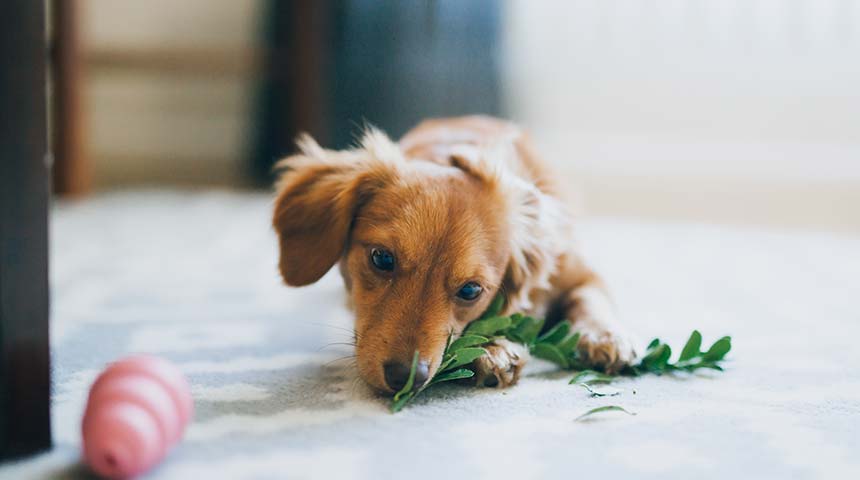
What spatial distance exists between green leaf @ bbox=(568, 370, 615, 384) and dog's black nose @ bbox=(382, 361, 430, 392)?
0.29m

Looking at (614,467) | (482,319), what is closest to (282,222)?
(482,319)

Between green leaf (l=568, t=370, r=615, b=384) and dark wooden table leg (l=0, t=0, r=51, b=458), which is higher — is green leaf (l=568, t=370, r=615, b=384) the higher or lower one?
the lower one

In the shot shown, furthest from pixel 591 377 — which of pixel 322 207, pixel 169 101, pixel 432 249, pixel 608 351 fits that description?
pixel 169 101

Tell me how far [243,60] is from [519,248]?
2760mm

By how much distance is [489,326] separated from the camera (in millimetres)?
1454

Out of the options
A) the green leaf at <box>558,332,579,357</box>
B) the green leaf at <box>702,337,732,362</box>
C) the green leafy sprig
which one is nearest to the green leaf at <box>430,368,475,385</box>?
the green leafy sprig

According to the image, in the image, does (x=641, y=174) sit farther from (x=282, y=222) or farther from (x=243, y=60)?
(x=282, y=222)

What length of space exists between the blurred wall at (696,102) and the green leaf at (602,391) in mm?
2501

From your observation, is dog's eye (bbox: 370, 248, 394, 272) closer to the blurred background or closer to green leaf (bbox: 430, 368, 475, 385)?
green leaf (bbox: 430, 368, 475, 385)

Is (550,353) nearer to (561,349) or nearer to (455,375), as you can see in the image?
(561,349)

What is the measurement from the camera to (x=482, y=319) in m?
1.52

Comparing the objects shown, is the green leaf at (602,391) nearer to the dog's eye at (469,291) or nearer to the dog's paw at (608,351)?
the dog's paw at (608,351)

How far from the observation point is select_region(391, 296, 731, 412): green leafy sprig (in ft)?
4.56

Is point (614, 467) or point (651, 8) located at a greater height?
point (651, 8)
